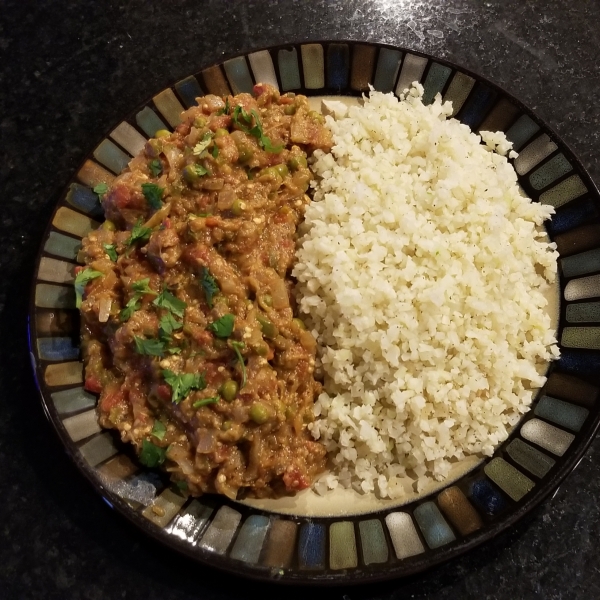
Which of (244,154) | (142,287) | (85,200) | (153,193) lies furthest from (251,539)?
(85,200)

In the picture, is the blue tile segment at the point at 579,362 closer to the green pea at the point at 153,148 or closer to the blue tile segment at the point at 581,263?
the blue tile segment at the point at 581,263

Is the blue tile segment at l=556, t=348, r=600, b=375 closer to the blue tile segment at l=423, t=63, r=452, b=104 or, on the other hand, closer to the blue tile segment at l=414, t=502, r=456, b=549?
the blue tile segment at l=414, t=502, r=456, b=549

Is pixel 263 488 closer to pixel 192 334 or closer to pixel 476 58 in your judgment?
pixel 192 334

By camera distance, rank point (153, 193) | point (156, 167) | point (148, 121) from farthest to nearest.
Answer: point (148, 121), point (156, 167), point (153, 193)

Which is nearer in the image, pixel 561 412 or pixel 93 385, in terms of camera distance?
pixel 561 412

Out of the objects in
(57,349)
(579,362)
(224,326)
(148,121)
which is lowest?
(579,362)

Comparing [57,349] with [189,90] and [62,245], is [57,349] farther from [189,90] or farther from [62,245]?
[189,90]

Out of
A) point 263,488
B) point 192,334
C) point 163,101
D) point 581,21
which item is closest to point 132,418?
point 192,334

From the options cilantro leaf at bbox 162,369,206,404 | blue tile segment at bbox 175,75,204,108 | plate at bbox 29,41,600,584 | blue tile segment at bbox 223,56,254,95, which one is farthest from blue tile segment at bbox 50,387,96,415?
blue tile segment at bbox 223,56,254,95
